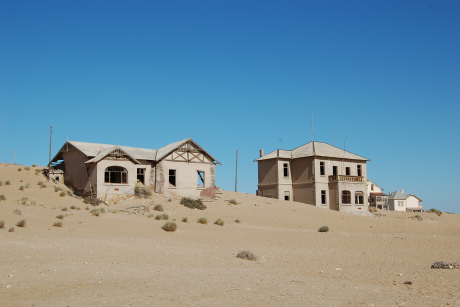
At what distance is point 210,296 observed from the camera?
27.8 feet

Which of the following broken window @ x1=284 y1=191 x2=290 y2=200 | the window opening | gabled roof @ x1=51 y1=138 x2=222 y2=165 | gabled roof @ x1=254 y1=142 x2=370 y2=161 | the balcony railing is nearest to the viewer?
gabled roof @ x1=51 y1=138 x2=222 y2=165

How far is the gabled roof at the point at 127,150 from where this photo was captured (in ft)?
102

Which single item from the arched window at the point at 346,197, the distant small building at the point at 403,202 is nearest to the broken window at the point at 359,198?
the arched window at the point at 346,197

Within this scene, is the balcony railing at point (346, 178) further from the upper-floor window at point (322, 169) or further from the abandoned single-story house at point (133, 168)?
the abandoned single-story house at point (133, 168)

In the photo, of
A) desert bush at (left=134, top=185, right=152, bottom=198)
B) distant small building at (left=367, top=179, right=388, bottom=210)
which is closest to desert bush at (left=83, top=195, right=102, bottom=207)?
desert bush at (left=134, top=185, right=152, bottom=198)

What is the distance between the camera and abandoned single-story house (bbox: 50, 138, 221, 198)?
2977 centimetres

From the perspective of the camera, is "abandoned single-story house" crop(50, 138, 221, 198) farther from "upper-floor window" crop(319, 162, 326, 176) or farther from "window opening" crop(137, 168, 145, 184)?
"upper-floor window" crop(319, 162, 326, 176)

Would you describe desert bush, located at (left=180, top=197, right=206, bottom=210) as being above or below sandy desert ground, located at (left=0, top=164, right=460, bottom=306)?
above

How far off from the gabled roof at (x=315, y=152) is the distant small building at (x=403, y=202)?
107 feet

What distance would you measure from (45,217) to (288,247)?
39.5 ft

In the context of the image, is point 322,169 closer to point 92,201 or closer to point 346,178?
point 346,178

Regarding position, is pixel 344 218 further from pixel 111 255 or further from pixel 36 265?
pixel 36 265

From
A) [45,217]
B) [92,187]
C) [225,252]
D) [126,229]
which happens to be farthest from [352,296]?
[92,187]

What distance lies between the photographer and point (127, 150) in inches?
1342
